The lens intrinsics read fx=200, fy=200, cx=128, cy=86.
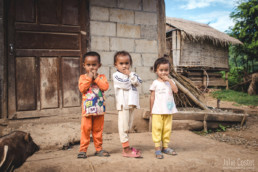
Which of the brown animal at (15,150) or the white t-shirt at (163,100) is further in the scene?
the white t-shirt at (163,100)

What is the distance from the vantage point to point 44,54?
140 inches

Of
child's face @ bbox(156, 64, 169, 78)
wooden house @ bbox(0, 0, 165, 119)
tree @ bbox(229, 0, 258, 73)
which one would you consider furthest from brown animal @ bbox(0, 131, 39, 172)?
tree @ bbox(229, 0, 258, 73)

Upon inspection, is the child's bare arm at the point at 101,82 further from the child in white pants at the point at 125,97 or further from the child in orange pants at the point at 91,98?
the child in white pants at the point at 125,97

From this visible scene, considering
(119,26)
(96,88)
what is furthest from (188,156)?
(119,26)

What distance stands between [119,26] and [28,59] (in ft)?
5.89

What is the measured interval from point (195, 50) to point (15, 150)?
10793mm

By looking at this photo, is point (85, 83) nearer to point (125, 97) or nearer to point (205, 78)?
point (125, 97)

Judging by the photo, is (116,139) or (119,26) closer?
(116,139)

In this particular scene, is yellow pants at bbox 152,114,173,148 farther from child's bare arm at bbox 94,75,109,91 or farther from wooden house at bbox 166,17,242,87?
wooden house at bbox 166,17,242,87

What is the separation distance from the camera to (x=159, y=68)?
8.42ft

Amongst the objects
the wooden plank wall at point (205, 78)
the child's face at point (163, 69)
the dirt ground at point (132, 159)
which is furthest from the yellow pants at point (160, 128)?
the wooden plank wall at point (205, 78)

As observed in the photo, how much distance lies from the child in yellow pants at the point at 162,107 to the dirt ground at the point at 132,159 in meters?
0.24

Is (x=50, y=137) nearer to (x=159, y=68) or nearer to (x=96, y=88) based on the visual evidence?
(x=96, y=88)

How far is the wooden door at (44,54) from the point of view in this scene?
11.1ft
